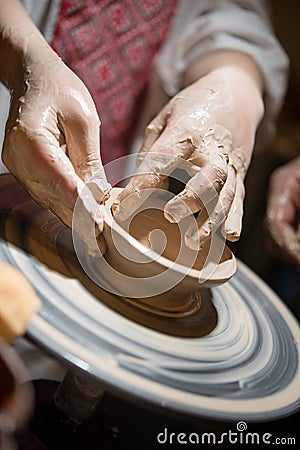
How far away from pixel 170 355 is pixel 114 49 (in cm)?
70

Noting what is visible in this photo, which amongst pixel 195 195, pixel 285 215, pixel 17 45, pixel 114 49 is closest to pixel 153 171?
pixel 195 195

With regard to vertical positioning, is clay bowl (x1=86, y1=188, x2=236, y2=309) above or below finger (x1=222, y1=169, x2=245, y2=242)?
above

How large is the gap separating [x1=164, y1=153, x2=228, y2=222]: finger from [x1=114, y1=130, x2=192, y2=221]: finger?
0.15 ft

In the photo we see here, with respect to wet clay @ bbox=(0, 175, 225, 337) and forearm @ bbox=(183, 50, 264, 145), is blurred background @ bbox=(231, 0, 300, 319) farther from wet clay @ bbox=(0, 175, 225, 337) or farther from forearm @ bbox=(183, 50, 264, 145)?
wet clay @ bbox=(0, 175, 225, 337)

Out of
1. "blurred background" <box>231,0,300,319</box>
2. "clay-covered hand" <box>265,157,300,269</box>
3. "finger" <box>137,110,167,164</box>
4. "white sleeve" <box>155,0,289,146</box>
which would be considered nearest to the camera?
"finger" <box>137,110,167,164</box>

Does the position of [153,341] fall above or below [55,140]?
below

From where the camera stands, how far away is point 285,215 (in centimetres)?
166

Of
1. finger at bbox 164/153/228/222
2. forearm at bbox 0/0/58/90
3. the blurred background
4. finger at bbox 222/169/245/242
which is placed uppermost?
forearm at bbox 0/0/58/90

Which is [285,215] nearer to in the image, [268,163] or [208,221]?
[268,163]

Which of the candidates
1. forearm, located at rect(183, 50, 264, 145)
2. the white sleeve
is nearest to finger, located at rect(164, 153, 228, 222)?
forearm, located at rect(183, 50, 264, 145)

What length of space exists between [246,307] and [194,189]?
27 centimetres

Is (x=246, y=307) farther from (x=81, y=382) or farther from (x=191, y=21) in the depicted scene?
(x=191, y=21)

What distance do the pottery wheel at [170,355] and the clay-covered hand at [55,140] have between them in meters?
0.09

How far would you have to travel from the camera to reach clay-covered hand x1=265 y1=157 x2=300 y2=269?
1.56m
